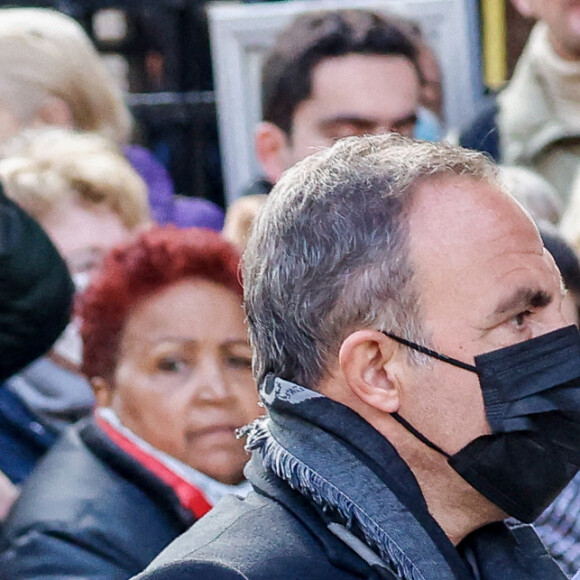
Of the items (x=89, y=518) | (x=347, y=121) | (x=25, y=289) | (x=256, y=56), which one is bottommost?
(x=89, y=518)

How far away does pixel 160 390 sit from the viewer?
314 cm

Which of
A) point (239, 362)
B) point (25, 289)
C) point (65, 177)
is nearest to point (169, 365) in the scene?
point (239, 362)

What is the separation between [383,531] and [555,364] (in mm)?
387

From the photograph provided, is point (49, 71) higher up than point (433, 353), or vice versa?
point (49, 71)

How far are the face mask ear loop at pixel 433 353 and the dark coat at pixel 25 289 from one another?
1119 mm

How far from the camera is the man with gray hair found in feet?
6.22

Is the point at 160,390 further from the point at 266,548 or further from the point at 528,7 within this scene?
the point at 528,7

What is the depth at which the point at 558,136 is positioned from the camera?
166 inches

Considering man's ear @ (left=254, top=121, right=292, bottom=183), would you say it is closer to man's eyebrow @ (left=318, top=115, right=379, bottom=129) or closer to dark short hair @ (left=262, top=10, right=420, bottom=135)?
dark short hair @ (left=262, top=10, right=420, bottom=135)

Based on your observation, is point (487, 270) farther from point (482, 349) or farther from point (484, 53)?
point (484, 53)

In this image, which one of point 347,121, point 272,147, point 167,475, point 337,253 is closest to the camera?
point 337,253

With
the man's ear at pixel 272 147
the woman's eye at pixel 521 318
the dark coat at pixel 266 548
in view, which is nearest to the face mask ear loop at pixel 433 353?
the woman's eye at pixel 521 318

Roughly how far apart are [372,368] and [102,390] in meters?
1.40

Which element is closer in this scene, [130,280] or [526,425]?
[526,425]
